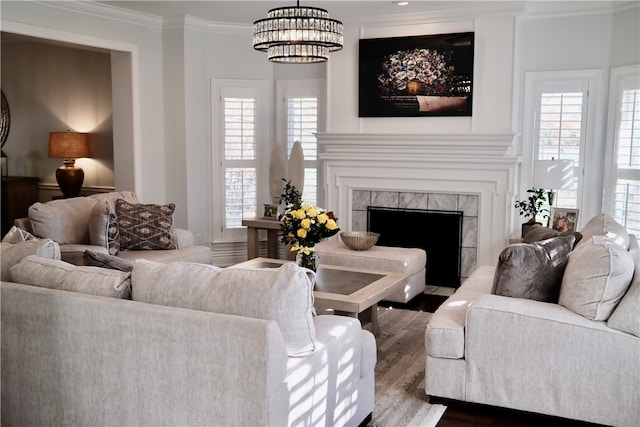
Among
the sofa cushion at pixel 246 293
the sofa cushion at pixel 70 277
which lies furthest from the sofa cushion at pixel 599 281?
the sofa cushion at pixel 70 277

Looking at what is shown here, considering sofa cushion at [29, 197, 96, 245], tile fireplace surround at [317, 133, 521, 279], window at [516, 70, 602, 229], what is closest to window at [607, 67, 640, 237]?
window at [516, 70, 602, 229]

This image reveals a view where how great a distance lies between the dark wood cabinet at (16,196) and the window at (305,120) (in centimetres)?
329

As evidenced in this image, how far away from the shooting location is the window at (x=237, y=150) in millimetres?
6887

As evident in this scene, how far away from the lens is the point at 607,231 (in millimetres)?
3918

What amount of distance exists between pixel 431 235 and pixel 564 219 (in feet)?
4.27

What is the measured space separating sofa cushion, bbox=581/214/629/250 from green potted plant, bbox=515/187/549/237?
125 cm

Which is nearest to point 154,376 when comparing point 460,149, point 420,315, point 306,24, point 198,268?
point 198,268

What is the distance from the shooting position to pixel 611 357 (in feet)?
9.61

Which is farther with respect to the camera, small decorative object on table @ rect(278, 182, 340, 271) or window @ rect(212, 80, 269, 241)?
window @ rect(212, 80, 269, 241)

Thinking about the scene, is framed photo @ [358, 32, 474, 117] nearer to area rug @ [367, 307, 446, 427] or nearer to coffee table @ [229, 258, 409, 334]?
area rug @ [367, 307, 446, 427]

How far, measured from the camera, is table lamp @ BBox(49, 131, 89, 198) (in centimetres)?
696

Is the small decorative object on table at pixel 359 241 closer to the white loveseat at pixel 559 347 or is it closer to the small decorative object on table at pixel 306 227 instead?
the small decorative object on table at pixel 306 227

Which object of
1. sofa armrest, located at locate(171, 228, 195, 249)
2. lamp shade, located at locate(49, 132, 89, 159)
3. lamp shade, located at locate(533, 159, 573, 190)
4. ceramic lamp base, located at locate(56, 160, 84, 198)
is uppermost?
lamp shade, located at locate(49, 132, 89, 159)

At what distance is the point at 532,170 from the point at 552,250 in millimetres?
2811
